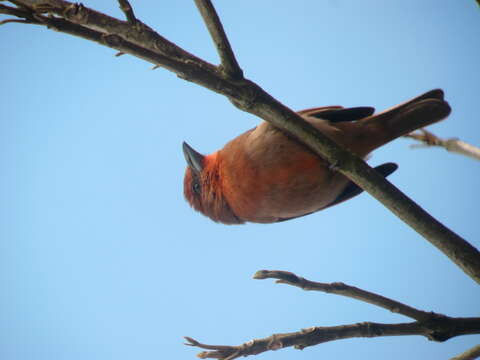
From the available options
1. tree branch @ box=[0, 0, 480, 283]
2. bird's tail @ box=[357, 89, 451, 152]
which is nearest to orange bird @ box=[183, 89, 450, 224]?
bird's tail @ box=[357, 89, 451, 152]

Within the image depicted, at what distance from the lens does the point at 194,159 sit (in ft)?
14.2

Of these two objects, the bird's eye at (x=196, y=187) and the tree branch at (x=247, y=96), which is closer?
the tree branch at (x=247, y=96)

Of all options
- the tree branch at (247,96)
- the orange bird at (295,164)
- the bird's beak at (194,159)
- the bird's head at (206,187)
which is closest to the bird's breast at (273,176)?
the orange bird at (295,164)

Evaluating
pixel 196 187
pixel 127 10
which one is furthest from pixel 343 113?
pixel 127 10

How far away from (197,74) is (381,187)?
44.7 inches

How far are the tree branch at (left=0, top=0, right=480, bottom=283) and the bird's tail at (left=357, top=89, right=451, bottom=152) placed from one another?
1.33 metres

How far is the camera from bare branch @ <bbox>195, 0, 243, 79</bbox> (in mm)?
2203

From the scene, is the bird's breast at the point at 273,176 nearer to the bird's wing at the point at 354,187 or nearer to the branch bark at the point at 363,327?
the bird's wing at the point at 354,187

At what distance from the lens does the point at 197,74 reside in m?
2.23

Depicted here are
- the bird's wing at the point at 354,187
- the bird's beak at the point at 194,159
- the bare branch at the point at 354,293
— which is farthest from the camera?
the bird's beak at the point at 194,159

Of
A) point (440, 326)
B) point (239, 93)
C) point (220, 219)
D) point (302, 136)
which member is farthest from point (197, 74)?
point (220, 219)

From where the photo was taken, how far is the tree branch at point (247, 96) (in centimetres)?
213

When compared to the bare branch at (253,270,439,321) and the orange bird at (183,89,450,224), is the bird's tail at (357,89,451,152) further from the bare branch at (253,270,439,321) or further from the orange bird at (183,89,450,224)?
the bare branch at (253,270,439,321)

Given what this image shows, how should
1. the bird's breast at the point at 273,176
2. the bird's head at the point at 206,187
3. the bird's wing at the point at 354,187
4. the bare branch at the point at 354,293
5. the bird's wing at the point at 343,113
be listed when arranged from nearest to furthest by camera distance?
1. the bare branch at the point at 354,293
2. the bird's breast at the point at 273,176
3. the bird's wing at the point at 343,113
4. the bird's wing at the point at 354,187
5. the bird's head at the point at 206,187
